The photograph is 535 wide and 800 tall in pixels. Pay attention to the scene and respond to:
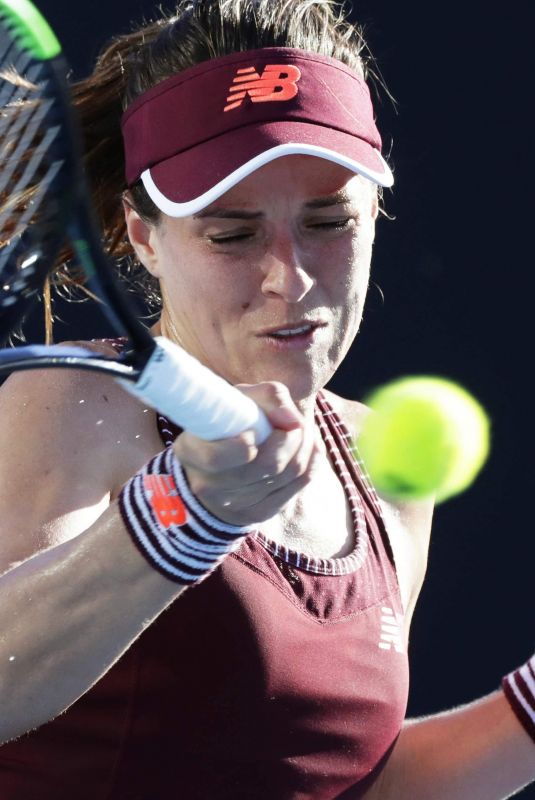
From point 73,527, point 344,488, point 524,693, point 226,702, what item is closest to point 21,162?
point 73,527

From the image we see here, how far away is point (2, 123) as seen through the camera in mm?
1200

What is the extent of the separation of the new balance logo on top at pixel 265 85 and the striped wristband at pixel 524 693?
29.5 inches

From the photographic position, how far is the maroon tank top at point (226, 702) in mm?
1415

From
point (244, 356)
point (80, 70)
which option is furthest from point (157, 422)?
point (80, 70)

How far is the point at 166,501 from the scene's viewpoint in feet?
3.73

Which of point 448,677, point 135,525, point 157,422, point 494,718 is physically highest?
point 135,525

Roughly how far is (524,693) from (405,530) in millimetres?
249

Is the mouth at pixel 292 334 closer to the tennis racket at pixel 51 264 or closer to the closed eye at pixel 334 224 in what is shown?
the closed eye at pixel 334 224

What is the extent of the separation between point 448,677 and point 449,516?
294mm

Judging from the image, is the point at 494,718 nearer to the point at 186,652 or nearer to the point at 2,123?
the point at 186,652

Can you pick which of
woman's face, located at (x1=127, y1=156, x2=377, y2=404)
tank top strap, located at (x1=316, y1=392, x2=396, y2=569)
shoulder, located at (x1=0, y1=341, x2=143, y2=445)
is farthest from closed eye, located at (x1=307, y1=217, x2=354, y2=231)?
tank top strap, located at (x1=316, y1=392, x2=396, y2=569)

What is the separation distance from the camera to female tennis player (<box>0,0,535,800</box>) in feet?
4.57

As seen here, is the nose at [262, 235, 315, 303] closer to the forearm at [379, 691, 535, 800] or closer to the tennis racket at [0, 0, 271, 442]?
the tennis racket at [0, 0, 271, 442]

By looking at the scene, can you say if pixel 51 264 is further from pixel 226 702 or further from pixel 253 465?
pixel 226 702
